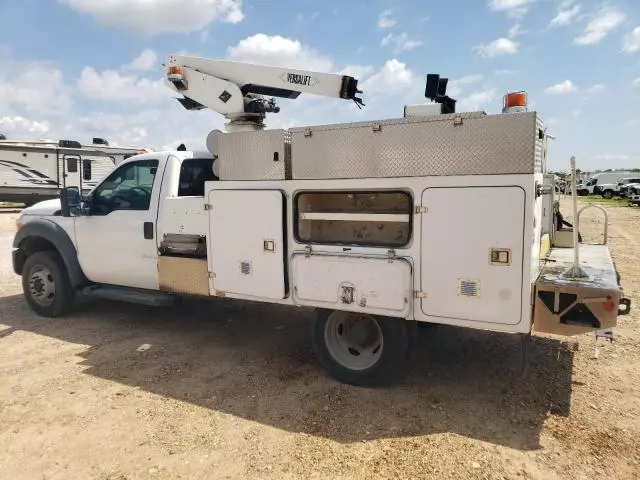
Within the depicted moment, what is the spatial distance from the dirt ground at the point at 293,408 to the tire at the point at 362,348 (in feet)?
0.47

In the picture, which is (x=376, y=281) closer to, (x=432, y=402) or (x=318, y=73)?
(x=432, y=402)

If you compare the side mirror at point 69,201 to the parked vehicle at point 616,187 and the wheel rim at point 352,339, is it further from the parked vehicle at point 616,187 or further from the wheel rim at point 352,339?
the parked vehicle at point 616,187

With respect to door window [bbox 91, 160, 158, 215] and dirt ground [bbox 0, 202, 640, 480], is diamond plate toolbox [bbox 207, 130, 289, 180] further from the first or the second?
dirt ground [bbox 0, 202, 640, 480]

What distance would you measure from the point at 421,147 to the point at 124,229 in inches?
142

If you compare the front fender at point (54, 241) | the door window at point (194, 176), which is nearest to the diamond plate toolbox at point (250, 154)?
the door window at point (194, 176)

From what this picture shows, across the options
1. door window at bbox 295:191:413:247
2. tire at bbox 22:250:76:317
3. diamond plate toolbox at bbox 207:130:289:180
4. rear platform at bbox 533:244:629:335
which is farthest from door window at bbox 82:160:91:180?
rear platform at bbox 533:244:629:335

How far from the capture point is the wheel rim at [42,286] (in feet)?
20.5

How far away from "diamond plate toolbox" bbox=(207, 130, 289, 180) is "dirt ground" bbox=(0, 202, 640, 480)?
1.87 m

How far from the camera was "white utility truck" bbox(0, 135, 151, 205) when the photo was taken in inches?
682

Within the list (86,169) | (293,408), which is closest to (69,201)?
(293,408)

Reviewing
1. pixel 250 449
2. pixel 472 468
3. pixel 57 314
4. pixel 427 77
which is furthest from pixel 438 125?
pixel 57 314

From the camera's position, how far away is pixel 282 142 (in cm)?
426

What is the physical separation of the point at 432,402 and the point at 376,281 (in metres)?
1.10

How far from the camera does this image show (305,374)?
14.6 feet
